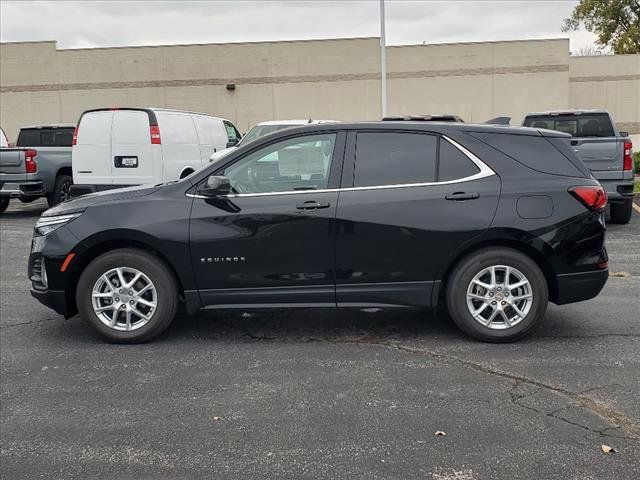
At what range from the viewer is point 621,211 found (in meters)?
11.6

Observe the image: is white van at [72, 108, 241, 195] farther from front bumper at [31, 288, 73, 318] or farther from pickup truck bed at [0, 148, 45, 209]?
front bumper at [31, 288, 73, 318]

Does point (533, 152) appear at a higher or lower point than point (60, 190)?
higher

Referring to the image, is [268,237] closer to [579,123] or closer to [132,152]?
[579,123]

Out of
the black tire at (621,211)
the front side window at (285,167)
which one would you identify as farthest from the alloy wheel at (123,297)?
the black tire at (621,211)

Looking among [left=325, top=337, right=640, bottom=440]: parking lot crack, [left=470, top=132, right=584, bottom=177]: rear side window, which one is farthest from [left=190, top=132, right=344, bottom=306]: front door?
[left=470, top=132, right=584, bottom=177]: rear side window

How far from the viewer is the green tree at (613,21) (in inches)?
1604

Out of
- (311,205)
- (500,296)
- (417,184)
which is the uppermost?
(417,184)

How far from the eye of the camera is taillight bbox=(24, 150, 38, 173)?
44.6 ft

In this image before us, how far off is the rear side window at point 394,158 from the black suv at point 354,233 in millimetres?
11

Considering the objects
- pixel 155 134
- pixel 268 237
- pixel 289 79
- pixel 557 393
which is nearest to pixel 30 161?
pixel 155 134

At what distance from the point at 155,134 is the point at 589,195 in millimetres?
9266

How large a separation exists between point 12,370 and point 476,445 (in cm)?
335

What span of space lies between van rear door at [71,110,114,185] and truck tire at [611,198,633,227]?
899 centimetres

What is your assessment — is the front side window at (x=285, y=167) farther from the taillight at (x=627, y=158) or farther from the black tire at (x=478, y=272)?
the taillight at (x=627, y=158)
